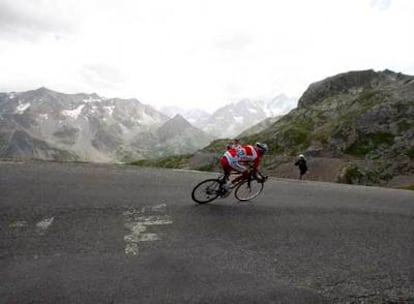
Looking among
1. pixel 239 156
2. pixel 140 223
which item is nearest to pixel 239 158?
pixel 239 156

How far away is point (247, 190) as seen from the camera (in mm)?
15695

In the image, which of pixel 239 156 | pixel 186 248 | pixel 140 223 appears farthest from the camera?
pixel 239 156

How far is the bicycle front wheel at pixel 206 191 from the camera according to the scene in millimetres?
14211

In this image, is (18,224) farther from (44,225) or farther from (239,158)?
(239,158)

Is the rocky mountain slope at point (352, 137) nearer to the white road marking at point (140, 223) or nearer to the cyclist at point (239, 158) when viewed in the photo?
the cyclist at point (239, 158)

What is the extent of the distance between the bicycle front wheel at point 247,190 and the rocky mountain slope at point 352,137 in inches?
1859

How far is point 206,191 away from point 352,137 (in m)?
73.5

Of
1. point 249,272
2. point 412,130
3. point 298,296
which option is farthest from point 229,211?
point 412,130

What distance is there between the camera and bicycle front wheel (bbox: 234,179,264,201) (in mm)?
15430

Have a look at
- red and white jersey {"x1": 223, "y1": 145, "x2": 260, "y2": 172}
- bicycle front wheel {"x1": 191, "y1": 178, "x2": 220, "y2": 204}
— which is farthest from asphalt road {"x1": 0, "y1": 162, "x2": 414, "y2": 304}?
red and white jersey {"x1": 223, "y1": 145, "x2": 260, "y2": 172}

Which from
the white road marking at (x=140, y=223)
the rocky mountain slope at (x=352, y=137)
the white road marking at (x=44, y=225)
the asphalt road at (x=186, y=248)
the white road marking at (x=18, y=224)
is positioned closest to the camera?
the asphalt road at (x=186, y=248)

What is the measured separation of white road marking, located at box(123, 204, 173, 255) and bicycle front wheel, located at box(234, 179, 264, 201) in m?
3.38

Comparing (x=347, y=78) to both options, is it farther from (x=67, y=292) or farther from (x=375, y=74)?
(x=67, y=292)

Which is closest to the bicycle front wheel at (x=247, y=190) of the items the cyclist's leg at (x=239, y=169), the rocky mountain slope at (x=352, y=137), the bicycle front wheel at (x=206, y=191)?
the cyclist's leg at (x=239, y=169)
